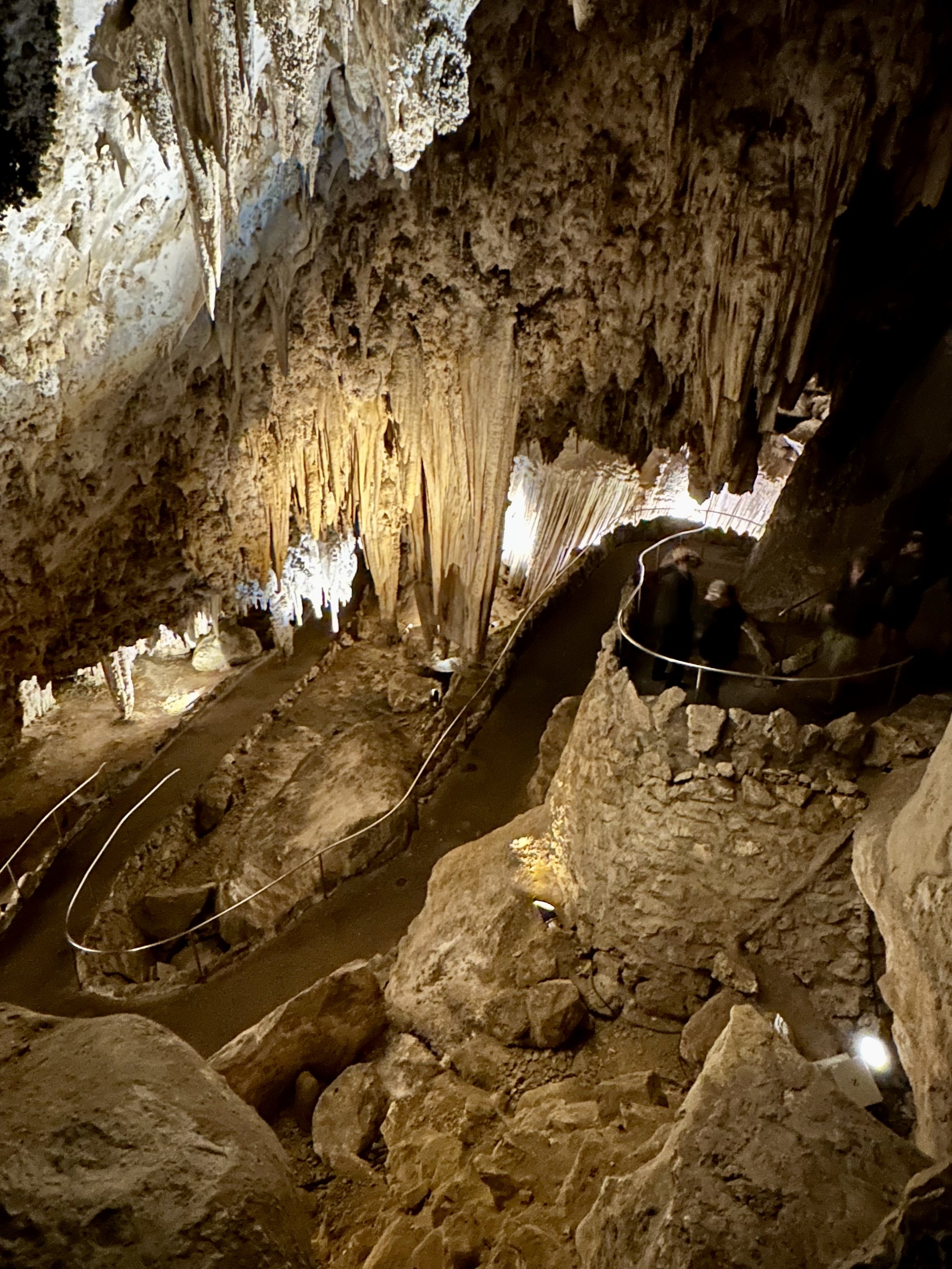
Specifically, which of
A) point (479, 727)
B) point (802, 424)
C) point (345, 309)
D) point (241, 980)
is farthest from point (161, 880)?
point (802, 424)

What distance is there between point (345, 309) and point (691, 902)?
696cm

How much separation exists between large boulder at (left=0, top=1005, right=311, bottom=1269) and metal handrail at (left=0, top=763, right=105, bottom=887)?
245 inches

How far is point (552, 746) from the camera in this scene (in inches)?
318

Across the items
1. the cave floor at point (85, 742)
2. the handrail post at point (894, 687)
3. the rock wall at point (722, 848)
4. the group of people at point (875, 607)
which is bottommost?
the cave floor at point (85, 742)

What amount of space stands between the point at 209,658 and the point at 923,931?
1317 centimetres

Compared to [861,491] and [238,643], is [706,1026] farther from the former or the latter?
[238,643]

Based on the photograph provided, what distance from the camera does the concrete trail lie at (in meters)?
6.96

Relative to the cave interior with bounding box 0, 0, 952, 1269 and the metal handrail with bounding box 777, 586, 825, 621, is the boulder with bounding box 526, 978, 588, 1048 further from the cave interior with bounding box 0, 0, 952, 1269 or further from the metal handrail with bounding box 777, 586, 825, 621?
the metal handrail with bounding box 777, 586, 825, 621

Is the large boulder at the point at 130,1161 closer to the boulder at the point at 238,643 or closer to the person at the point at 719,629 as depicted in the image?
the person at the point at 719,629

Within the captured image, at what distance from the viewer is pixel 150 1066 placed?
3518 millimetres

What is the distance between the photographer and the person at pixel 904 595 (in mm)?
5457

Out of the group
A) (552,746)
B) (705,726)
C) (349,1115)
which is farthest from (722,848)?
(552,746)

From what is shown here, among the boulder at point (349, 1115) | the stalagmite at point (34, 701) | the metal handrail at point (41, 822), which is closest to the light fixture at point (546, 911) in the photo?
the boulder at point (349, 1115)

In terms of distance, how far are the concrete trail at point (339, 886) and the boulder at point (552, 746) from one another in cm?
46
